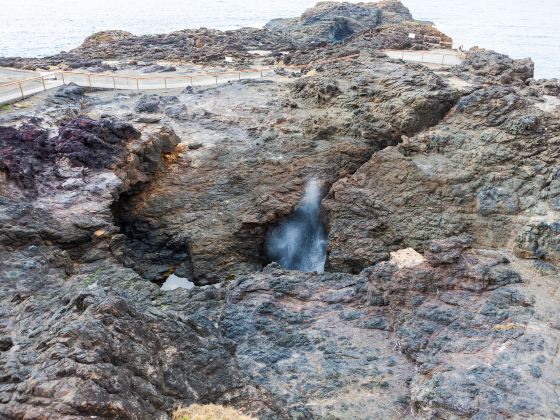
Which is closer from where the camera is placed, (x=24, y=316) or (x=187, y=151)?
(x=24, y=316)

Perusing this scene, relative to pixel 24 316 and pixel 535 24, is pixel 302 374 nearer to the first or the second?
pixel 24 316

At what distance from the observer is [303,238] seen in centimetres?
2069

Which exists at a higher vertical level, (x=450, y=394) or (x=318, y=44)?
(x=318, y=44)

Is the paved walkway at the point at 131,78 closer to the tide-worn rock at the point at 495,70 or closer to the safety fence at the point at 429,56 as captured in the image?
the safety fence at the point at 429,56

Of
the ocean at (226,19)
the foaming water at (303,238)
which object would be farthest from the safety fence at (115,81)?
the ocean at (226,19)

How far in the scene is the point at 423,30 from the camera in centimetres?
4916

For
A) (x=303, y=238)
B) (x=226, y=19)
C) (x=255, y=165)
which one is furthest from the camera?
(x=226, y=19)

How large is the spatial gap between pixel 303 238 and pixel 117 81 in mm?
20045

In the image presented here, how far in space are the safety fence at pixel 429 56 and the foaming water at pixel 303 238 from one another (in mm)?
Result: 20372

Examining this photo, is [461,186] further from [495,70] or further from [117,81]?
[117,81]

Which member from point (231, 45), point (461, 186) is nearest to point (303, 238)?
point (461, 186)

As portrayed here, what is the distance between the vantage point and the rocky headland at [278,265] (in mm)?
8852

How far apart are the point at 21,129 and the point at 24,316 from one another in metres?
12.4

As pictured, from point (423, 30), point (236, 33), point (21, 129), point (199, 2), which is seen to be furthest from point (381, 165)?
point (199, 2)
